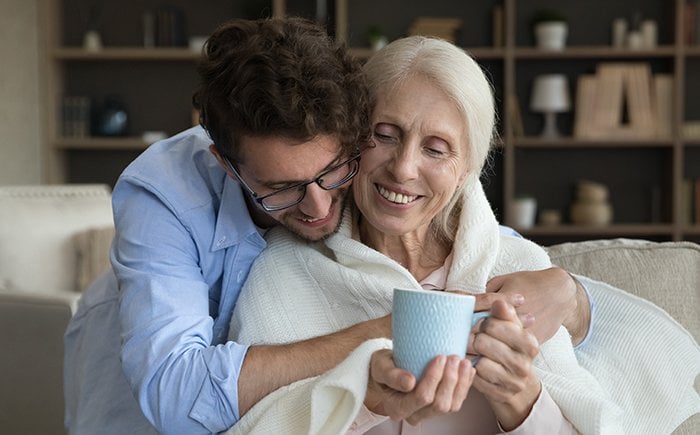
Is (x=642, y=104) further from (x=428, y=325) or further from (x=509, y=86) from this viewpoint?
(x=428, y=325)

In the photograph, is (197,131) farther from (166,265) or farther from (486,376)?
(486,376)

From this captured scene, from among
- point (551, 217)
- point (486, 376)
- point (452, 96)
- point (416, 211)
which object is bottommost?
point (551, 217)

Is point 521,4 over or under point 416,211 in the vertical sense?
over

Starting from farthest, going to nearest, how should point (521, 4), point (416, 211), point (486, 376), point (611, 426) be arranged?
point (521, 4)
point (416, 211)
point (611, 426)
point (486, 376)

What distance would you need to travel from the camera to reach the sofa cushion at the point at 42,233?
334 cm

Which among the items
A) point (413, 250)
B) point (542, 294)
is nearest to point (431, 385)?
point (542, 294)

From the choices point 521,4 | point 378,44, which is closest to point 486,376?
point 378,44

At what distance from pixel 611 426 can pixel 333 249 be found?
542 millimetres

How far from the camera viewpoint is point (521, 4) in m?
6.04

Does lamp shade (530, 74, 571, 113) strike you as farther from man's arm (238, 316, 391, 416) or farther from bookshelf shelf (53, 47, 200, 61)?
man's arm (238, 316, 391, 416)

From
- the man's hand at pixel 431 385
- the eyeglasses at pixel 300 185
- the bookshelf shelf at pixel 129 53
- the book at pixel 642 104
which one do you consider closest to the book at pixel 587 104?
the book at pixel 642 104

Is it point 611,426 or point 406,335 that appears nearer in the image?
point 406,335

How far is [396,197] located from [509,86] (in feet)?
13.9

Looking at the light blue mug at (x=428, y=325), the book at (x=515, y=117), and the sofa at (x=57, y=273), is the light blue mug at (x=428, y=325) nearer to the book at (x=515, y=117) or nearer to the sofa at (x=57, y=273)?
the sofa at (x=57, y=273)
